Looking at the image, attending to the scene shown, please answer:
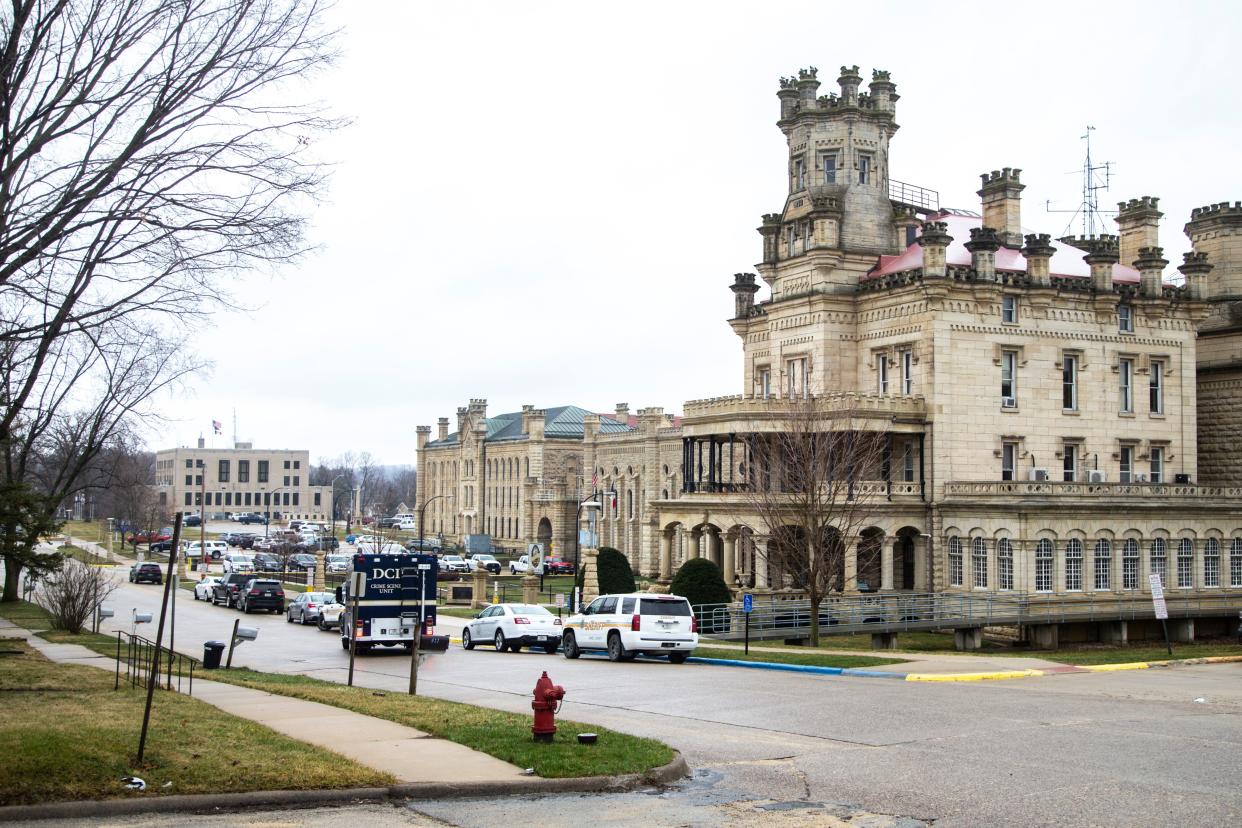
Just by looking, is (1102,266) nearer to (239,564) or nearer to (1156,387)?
(1156,387)

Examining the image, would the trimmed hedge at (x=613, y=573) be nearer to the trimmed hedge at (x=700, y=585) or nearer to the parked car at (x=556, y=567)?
the trimmed hedge at (x=700, y=585)

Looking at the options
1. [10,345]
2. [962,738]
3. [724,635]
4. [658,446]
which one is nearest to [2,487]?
[10,345]

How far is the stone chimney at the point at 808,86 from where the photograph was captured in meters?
54.1

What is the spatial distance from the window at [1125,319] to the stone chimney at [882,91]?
1282 centimetres

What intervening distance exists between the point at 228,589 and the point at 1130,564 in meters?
37.1

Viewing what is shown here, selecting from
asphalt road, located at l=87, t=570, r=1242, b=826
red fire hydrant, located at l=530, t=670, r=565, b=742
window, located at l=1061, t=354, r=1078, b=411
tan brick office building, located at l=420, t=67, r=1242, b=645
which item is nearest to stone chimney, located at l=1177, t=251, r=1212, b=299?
tan brick office building, located at l=420, t=67, r=1242, b=645

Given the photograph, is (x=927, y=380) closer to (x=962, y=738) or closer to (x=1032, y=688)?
(x=1032, y=688)

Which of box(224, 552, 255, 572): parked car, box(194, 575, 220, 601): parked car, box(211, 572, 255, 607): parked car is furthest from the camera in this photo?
box(224, 552, 255, 572): parked car

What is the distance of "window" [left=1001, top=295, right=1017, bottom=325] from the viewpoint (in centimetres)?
4956

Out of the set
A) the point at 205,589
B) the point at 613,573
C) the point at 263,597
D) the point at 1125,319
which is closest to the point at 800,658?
the point at 613,573

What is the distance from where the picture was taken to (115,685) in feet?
64.8

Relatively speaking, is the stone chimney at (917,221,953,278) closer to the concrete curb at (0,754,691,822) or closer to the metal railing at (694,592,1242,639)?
the metal railing at (694,592,1242,639)

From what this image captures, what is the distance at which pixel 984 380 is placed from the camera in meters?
48.9

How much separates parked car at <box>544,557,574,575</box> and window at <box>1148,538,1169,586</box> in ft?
134
